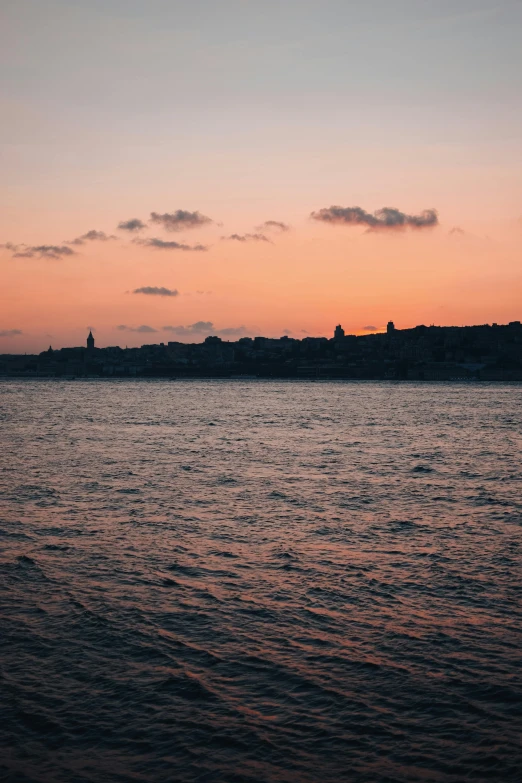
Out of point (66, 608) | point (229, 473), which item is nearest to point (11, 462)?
point (229, 473)

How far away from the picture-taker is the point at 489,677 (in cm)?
1320

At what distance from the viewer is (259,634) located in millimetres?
15320

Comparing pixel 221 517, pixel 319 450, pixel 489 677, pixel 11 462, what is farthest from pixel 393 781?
pixel 319 450

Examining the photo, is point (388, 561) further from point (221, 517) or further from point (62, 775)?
point (62, 775)

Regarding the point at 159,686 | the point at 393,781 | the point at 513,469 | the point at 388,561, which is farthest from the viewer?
the point at 513,469

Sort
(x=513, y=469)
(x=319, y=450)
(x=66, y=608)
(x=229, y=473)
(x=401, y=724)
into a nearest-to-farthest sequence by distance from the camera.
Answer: (x=401, y=724) < (x=66, y=608) < (x=229, y=473) < (x=513, y=469) < (x=319, y=450)

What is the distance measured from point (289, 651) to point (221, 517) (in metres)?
13.7

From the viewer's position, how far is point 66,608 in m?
16.9

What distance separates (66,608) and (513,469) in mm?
35284

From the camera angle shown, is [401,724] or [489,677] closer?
[401,724]

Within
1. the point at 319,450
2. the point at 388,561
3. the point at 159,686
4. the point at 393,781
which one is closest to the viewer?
the point at 393,781

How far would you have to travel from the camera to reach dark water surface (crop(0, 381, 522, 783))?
10789 mm

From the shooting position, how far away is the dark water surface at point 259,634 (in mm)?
10789

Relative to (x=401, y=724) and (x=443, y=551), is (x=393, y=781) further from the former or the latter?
(x=443, y=551)
